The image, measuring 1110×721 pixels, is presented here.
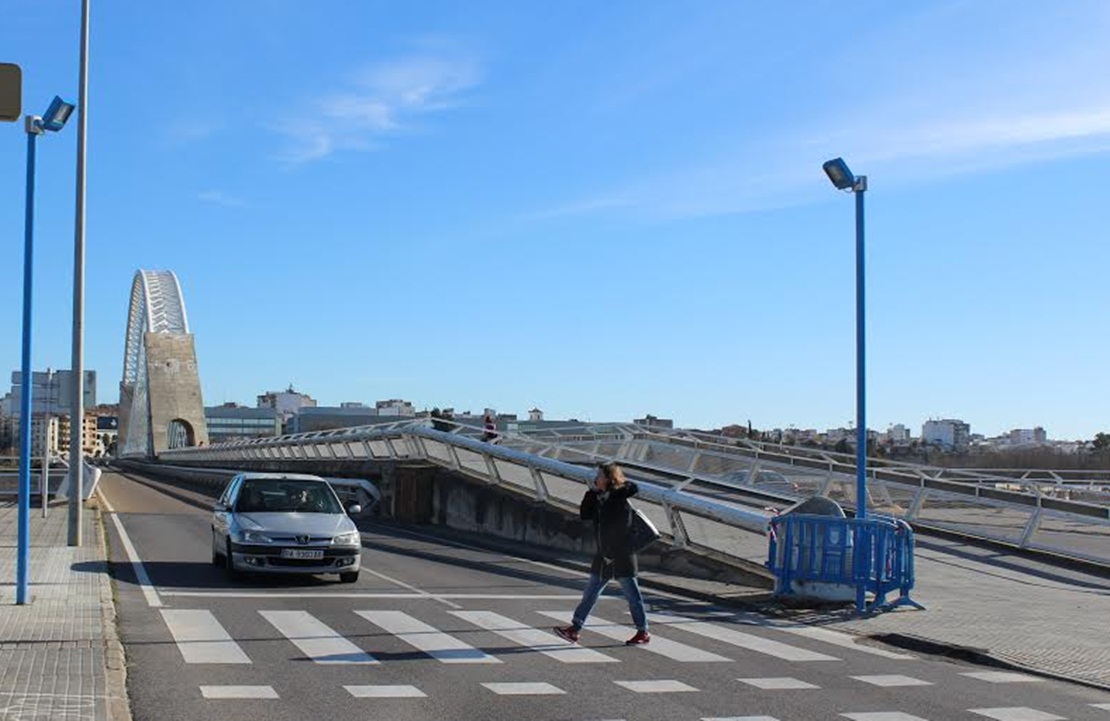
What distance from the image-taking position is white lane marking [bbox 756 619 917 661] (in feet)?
37.5

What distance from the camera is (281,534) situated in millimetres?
15734

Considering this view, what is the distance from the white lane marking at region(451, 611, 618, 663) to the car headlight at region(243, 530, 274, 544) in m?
3.41

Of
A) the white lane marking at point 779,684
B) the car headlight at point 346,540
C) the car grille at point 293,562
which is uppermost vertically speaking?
the car headlight at point 346,540

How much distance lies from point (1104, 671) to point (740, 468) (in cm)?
1991

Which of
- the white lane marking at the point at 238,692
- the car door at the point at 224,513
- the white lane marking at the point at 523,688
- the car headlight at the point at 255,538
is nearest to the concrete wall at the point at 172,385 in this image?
the car door at the point at 224,513

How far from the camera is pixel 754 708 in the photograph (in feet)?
28.2

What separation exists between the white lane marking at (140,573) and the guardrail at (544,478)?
6944mm

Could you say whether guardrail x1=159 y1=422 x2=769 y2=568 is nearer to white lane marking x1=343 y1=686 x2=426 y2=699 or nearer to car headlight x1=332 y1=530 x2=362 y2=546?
car headlight x1=332 y1=530 x2=362 y2=546

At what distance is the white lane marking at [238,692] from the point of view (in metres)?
8.50

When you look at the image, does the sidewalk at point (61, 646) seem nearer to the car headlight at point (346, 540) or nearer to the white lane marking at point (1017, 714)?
the car headlight at point (346, 540)

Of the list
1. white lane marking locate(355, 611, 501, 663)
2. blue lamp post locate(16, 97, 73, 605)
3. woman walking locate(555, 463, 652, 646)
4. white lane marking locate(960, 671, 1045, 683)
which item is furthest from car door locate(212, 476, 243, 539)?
white lane marking locate(960, 671, 1045, 683)

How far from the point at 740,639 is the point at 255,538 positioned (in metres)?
6.64

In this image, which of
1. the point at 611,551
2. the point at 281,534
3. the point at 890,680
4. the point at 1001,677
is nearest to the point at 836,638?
the point at 1001,677

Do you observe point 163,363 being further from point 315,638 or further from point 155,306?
point 315,638
